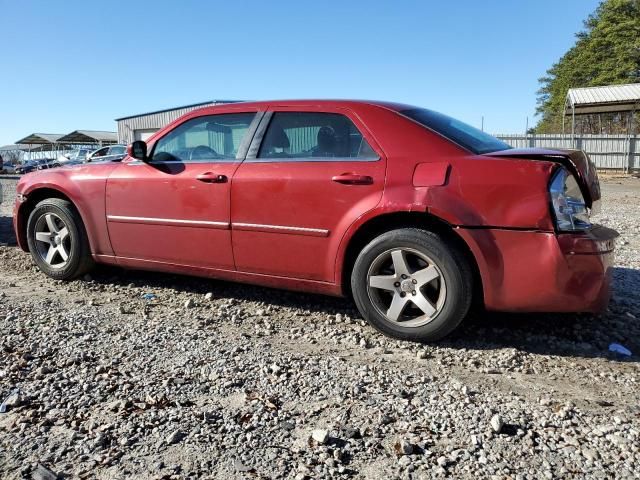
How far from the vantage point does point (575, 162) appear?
3.21 metres

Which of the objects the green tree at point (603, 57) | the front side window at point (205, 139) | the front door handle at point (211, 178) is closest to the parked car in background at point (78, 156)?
the front side window at point (205, 139)

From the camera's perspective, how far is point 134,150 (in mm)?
4375

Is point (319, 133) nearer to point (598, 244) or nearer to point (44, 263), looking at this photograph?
point (598, 244)

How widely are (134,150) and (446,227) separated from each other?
2.62 metres

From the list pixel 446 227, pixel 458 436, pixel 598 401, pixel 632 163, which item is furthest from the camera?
pixel 632 163

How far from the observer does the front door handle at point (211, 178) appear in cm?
397

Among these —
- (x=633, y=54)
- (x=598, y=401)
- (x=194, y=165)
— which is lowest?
(x=598, y=401)

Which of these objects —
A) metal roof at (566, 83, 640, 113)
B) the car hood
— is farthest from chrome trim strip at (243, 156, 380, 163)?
metal roof at (566, 83, 640, 113)

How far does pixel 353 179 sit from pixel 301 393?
1449 mm

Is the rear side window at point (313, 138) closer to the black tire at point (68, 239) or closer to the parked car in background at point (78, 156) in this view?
the black tire at point (68, 239)

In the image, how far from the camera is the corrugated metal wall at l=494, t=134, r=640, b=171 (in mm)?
24734

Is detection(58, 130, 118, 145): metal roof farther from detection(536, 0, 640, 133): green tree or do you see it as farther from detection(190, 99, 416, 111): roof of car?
detection(190, 99, 416, 111): roof of car

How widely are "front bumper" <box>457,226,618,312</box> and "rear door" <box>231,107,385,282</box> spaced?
782 millimetres

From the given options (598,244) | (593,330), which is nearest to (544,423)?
(598,244)
